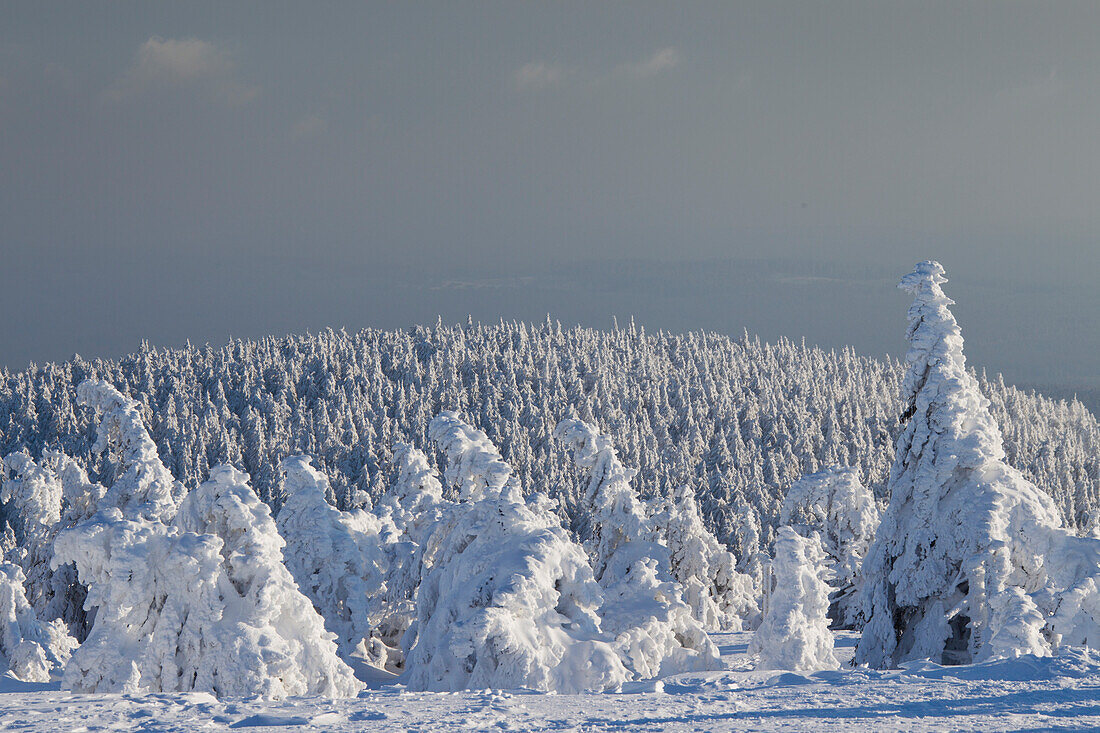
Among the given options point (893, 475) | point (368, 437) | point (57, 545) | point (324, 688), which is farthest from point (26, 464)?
point (368, 437)

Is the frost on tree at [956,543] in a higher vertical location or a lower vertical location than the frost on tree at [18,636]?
higher

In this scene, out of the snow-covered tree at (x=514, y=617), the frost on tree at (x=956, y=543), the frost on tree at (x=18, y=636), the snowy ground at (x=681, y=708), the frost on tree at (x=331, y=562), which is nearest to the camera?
the snowy ground at (x=681, y=708)

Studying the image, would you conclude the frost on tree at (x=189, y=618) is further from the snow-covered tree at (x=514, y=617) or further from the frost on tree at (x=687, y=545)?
the frost on tree at (x=687, y=545)

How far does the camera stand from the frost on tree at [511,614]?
15.9 meters

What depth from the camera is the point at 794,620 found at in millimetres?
30047

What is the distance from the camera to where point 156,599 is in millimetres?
17031

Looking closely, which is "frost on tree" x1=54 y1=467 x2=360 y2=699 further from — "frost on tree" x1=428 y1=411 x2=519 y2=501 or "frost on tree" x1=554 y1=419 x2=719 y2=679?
"frost on tree" x1=554 y1=419 x2=719 y2=679

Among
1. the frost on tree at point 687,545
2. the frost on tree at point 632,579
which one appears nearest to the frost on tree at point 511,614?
the frost on tree at point 632,579

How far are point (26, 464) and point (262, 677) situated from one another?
25.0 m

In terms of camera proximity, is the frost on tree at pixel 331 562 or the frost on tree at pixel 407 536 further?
the frost on tree at pixel 331 562

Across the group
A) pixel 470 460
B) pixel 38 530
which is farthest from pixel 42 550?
pixel 470 460

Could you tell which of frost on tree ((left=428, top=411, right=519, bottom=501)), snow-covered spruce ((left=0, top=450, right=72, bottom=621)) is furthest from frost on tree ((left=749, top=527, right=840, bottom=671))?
snow-covered spruce ((left=0, top=450, right=72, bottom=621))

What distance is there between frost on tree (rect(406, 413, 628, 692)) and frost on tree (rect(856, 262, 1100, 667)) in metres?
8.16

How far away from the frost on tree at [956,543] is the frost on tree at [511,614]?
816 centimetres
